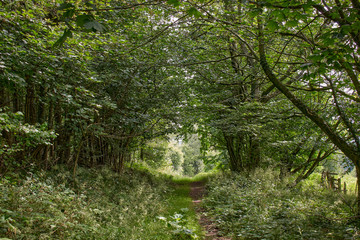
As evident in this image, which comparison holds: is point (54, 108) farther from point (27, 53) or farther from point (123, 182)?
point (123, 182)

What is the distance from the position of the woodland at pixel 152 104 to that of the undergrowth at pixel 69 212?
32mm

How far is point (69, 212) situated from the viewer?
429 cm

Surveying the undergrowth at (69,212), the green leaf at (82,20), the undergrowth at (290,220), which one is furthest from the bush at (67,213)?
the green leaf at (82,20)

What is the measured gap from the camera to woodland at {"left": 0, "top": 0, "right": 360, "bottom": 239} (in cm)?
352

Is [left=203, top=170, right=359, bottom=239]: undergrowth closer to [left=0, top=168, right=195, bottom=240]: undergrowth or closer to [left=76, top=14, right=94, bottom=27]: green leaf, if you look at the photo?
[left=0, top=168, right=195, bottom=240]: undergrowth

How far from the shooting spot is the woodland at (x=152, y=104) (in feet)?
11.5

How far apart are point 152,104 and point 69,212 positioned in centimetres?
471

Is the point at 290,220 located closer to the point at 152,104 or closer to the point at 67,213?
the point at 67,213

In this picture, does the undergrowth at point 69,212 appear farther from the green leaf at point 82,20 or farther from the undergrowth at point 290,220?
the green leaf at point 82,20

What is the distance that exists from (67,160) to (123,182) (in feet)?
8.36

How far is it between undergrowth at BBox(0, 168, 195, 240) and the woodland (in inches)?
1.3

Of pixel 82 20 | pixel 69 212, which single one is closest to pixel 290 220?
pixel 69 212

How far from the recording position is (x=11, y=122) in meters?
3.78

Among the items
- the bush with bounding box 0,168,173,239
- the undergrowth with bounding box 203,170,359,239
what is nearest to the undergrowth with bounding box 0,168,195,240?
the bush with bounding box 0,168,173,239
